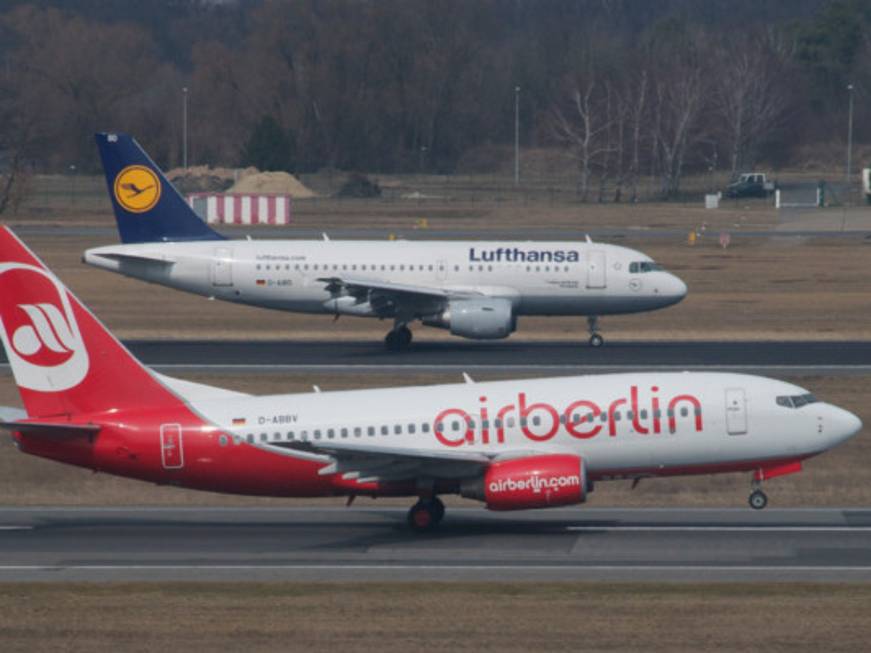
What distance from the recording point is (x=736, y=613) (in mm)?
28656

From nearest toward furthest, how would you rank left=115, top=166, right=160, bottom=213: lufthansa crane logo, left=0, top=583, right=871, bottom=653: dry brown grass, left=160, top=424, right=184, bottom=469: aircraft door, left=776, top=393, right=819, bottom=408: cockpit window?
left=0, top=583, right=871, bottom=653: dry brown grass, left=160, top=424, right=184, bottom=469: aircraft door, left=776, top=393, right=819, bottom=408: cockpit window, left=115, top=166, right=160, bottom=213: lufthansa crane logo

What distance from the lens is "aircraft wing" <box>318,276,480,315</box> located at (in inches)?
2638

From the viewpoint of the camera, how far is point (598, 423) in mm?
35875

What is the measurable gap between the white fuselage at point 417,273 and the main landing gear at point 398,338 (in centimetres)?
111

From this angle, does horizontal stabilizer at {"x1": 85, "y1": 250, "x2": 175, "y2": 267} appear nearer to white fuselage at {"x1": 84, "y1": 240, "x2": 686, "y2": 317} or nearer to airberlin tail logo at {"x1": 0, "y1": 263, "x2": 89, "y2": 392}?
white fuselage at {"x1": 84, "y1": 240, "x2": 686, "y2": 317}

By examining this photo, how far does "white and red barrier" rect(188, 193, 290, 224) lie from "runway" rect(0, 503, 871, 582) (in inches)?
4073

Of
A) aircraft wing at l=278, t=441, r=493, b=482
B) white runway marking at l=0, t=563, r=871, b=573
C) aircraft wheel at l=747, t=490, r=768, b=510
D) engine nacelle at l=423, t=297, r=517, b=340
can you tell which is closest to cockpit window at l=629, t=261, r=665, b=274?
engine nacelle at l=423, t=297, r=517, b=340

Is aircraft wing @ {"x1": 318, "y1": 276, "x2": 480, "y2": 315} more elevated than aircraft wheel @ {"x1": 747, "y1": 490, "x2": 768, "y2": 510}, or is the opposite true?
aircraft wing @ {"x1": 318, "y1": 276, "x2": 480, "y2": 315}

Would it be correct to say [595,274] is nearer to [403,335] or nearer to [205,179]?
[403,335]

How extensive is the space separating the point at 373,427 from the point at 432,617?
840 centimetres

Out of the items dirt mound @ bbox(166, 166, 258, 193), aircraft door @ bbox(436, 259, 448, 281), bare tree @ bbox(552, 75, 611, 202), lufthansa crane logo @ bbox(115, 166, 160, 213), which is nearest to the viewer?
aircraft door @ bbox(436, 259, 448, 281)

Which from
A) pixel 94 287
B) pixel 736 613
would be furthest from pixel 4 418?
pixel 94 287

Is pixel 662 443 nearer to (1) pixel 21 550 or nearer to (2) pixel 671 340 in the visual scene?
(1) pixel 21 550

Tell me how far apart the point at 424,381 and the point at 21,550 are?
23.9 meters
